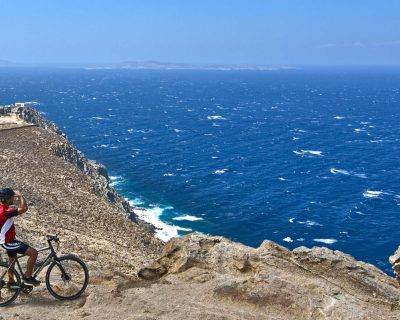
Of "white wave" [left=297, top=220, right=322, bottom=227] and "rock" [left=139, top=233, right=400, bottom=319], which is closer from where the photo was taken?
"rock" [left=139, top=233, right=400, bottom=319]

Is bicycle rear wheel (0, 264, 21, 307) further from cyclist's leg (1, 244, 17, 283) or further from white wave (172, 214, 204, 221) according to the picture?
white wave (172, 214, 204, 221)

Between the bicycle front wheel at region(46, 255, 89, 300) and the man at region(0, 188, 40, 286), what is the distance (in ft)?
1.91

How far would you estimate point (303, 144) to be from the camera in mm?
121812

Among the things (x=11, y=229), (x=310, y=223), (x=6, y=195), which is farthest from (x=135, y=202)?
(x=6, y=195)

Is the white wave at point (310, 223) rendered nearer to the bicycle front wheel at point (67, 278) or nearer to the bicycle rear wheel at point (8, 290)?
the bicycle front wheel at point (67, 278)

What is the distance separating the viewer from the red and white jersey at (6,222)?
16484mm

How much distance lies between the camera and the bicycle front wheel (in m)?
17.5

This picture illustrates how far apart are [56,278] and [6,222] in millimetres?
2723

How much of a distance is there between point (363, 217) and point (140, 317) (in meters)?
60.6

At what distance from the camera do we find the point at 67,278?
17.6 metres

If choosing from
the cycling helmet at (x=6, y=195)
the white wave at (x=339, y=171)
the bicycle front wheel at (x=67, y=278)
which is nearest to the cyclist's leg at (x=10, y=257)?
the bicycle front wheel at (x=67, y=278)

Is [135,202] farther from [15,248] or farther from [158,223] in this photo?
[15,248]

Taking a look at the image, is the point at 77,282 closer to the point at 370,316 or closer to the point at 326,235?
the point at 370,316

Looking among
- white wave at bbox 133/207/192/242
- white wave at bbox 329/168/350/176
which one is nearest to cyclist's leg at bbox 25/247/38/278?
white wave at bbox 133/207/192/242
